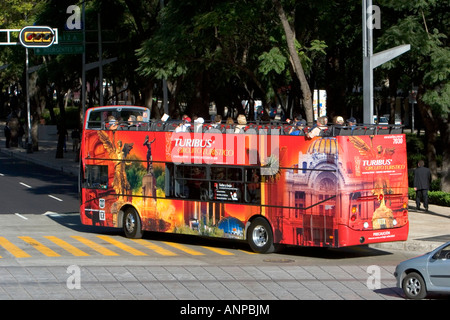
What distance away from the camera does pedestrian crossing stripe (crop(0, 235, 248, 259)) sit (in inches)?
857

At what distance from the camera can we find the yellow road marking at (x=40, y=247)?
70.2 ft

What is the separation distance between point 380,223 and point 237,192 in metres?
3.76

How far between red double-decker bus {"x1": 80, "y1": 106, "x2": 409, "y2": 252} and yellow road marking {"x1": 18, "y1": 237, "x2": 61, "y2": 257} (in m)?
2.54

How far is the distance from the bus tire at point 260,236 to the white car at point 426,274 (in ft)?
20.8

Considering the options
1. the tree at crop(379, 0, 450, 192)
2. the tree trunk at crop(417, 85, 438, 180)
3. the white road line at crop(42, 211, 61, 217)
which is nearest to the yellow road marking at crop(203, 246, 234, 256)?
the white road line at crop(42, 211, 61, 217)

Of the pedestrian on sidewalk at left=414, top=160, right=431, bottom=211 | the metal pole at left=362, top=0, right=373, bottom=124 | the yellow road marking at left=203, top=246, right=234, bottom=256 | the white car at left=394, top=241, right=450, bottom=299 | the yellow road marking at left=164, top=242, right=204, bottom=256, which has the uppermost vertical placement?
the metal pole at left=362, top=0, right=373, bottom=124

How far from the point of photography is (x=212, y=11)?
30.6m

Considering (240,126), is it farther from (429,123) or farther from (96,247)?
(429,123)

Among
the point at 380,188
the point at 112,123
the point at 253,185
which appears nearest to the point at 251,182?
the point at 253,185

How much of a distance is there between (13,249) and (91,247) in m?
2.05

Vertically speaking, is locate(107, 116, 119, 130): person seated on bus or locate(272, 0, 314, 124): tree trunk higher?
locate(272, 0, 314, 124): tree trunk

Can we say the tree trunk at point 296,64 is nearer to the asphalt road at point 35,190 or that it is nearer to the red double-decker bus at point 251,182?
the red double-decker bus at point 251,182

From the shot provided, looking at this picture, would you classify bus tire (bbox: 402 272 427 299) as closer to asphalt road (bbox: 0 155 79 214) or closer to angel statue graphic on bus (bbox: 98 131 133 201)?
angel statue graphic on bus (bbox: 98 131 133 201)

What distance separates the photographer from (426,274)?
1515cm
